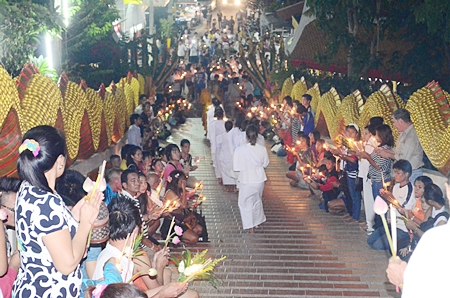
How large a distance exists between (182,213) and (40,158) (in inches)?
237

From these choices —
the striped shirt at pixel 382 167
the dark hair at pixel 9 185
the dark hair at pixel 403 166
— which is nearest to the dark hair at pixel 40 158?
the dark hair at pixel 9 185

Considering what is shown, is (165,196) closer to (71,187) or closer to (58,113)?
(58,113)

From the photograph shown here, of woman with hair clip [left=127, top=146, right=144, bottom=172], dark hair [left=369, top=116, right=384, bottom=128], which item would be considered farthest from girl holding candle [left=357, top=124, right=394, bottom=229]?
woman with hair clip [left=127, top=146, right=144, bottom=172]

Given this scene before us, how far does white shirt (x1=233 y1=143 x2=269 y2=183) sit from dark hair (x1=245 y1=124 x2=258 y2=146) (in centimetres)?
10

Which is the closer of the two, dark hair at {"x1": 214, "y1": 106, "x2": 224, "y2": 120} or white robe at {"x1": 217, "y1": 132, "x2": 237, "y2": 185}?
white robe at {"x1": 217, "y1": 132, "x2": 237, "y2": 185}

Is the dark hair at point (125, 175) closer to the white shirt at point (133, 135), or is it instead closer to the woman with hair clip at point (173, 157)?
the woman with hair clip at point (173, 157)

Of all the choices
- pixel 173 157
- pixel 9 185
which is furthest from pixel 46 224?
pixel 173 157

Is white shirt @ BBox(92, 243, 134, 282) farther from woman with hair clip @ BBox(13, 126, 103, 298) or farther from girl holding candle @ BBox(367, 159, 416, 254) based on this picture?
girl holding candle @ BBox(367, 159, 416, 254)

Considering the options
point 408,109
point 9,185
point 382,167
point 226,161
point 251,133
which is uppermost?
point 9,185

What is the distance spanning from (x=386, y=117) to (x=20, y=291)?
849 cm

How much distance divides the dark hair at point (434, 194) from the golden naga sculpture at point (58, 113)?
4.37 m

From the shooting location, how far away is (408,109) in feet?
36.2

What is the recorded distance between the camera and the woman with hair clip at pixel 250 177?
11852mm

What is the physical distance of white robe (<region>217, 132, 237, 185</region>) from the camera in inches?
612
